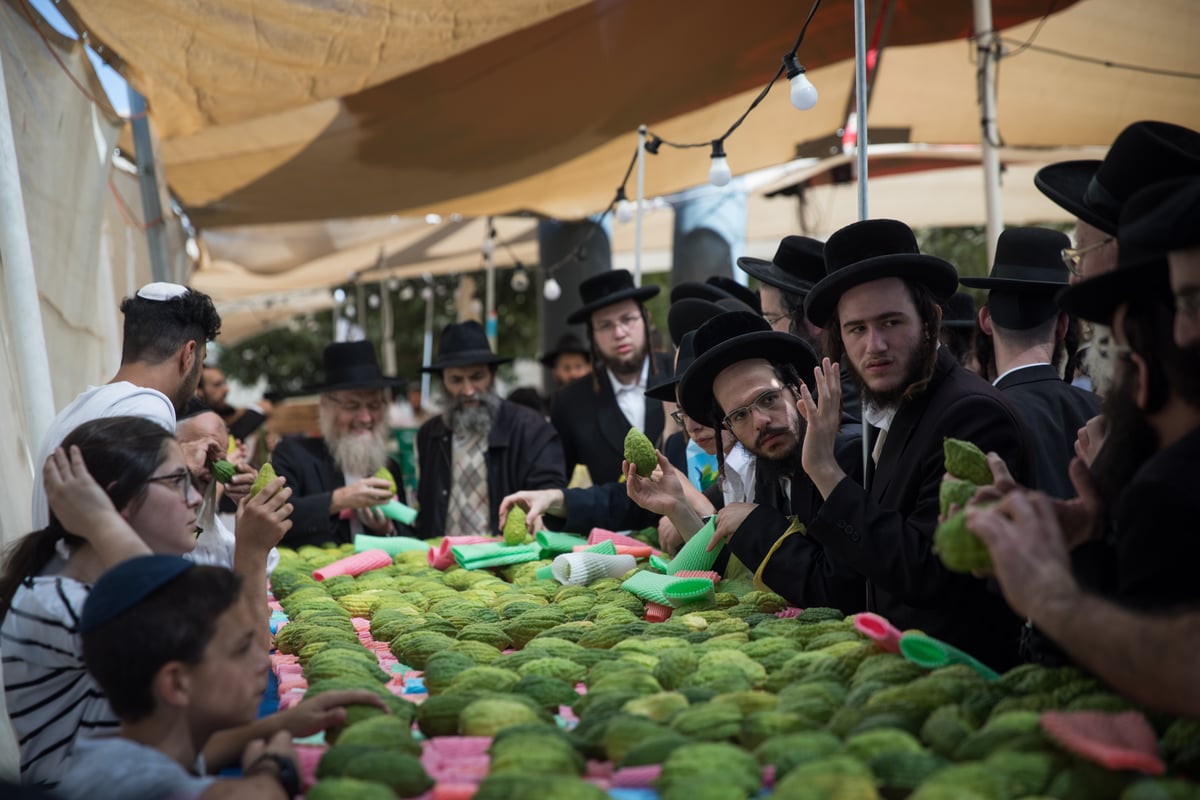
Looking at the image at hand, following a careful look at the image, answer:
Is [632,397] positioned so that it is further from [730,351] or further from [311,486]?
[730,351]

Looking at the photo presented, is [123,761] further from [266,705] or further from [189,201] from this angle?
[189,201]

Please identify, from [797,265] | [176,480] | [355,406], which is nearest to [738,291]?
[797,265]

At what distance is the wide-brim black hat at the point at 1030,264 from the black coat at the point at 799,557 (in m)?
1.06

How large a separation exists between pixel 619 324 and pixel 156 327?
337 cm

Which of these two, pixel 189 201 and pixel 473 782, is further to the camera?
pixel 189 201

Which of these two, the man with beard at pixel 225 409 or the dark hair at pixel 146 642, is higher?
the man with beard at pixel 225 409

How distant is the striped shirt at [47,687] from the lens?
2.52 metres

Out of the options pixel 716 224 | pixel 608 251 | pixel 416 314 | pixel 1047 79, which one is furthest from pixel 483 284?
pixel 1047 79

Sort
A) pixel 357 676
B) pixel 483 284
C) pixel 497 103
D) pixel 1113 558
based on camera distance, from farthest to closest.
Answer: pixel 483 284, pixel 497 103, pixel 357 676, pixel 1113 558

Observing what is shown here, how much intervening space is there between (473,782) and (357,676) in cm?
76

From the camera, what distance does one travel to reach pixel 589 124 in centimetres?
927

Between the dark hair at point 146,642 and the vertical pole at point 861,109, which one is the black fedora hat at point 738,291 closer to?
the vertical pole at point 861,109

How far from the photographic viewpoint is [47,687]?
2.55m

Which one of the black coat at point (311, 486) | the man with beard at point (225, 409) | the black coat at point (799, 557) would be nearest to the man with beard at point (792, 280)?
the black coat at point (799, 557)
